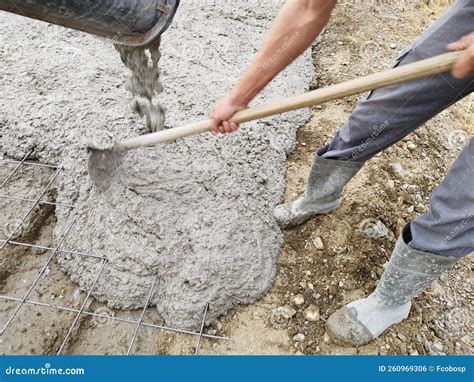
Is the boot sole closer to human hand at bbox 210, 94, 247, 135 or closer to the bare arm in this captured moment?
human hand at bbox 210, 94, 247, 135

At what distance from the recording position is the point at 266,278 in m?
1.97

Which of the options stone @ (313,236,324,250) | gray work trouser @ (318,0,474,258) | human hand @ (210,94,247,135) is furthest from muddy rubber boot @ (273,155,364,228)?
human hand @ (210,94,247,135)

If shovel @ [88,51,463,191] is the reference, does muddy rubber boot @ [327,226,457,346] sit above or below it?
below

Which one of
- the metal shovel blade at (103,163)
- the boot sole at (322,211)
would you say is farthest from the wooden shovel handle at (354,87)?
the boot sole at (322,211)

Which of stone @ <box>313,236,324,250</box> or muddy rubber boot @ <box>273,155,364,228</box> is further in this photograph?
stone @ <box>313,236,324,250</box>

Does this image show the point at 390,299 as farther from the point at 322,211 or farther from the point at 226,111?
the point at 226,111

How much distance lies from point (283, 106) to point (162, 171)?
2.64 ft

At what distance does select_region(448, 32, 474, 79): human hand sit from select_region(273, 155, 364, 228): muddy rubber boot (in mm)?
713

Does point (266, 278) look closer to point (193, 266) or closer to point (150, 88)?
point (193, 266)

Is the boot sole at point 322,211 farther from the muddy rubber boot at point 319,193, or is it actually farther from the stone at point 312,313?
the stone at point 312,313

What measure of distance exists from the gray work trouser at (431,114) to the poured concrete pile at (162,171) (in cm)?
74

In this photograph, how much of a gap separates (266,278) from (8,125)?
1730 mm

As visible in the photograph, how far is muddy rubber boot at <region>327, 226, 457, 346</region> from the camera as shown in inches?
62.7

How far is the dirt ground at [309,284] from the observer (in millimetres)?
1812
